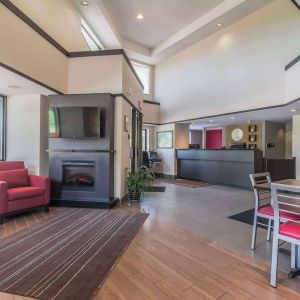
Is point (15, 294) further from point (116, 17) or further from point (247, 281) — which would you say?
point (116, 17)

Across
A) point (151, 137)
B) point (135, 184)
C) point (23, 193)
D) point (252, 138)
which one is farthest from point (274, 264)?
point (151, 137)

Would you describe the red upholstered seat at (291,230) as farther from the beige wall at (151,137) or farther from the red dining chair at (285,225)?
the beige wall at (151,137)

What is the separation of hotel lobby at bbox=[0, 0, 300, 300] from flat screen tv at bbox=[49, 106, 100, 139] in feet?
0.08

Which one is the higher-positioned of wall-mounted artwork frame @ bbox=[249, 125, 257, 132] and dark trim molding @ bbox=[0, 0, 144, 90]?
dark trim molding @ bbox=[0, 0, 144, 90]

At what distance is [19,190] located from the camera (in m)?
3.53

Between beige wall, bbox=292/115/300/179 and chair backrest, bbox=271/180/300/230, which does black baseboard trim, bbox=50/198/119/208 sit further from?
beige wall, bbox=292/115/300/179

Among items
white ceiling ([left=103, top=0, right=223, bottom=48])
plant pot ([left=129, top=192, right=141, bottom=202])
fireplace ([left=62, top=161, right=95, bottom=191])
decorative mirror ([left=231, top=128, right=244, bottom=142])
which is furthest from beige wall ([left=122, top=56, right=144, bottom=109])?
decorative mirror ([left=231, top=128, right=244, bottom=142])

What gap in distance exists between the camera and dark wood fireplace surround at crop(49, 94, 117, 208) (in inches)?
166

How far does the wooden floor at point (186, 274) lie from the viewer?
5.68ft

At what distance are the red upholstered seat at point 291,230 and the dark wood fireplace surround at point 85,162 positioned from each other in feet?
10.0

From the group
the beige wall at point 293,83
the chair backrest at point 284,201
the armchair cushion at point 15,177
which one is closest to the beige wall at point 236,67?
the beige wall at point 293,83

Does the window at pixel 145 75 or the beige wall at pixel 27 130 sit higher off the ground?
the window at pixel 145 75

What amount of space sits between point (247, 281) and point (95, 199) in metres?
3.04

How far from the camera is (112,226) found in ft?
10.6
